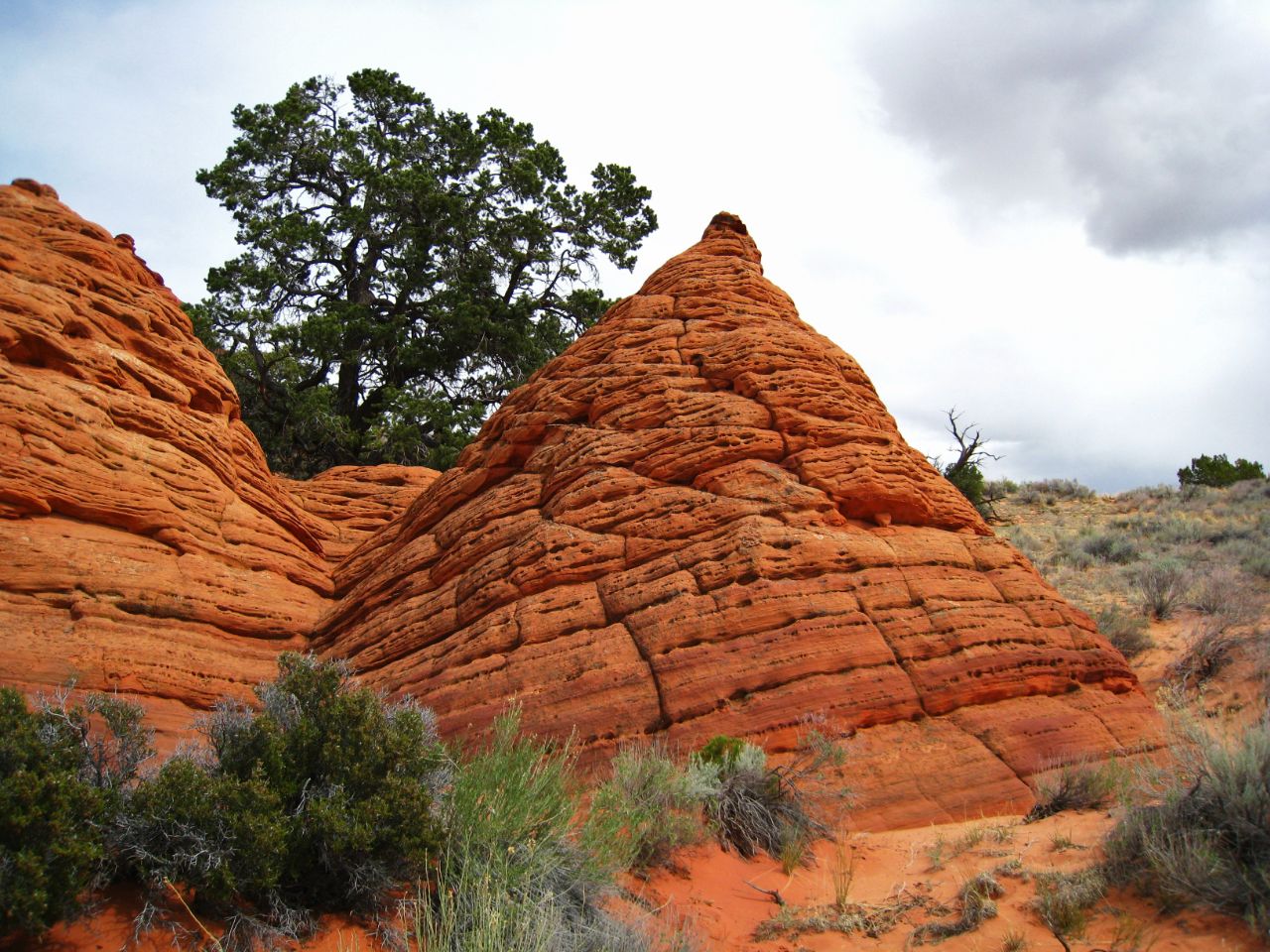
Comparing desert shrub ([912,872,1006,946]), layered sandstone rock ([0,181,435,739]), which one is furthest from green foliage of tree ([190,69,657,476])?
desert shrub ([912,872,1006,946])

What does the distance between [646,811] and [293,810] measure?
2371 millimetres

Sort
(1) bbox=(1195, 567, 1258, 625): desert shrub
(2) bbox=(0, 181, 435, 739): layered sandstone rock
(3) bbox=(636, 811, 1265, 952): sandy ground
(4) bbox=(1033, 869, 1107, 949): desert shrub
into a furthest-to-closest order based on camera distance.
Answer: (1) bbox=(1195, 567, 1258, 625): desert shrub → (2) bbox=(0, 181, 435, 739): layered sandstone rock → (4) bbox=(1033, 869, 1107, 949): desert shrub → (3) bbox=(636, 811, 1265, 952): sandy ground

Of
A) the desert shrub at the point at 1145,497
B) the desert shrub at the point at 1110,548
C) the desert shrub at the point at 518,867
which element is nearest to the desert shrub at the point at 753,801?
the desert shrub at the point at 518,867

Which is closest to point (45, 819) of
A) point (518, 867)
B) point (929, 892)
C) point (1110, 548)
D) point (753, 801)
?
point (518, 867)

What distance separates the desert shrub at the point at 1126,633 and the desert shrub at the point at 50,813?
12.3 m

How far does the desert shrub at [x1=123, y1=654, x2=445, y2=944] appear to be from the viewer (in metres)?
4.45

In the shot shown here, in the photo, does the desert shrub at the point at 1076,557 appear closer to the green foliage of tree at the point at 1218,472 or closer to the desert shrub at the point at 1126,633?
the desert shrub at the point at 1126,633

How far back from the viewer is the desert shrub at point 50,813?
3766mm

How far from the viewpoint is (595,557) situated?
9.71 metres

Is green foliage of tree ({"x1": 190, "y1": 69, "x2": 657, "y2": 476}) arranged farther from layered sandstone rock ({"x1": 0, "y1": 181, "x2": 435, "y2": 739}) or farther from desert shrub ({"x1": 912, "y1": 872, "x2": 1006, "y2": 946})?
desert shrub ({"x1": 912, "y1": 872, "x2": 1006, "y2": 946})

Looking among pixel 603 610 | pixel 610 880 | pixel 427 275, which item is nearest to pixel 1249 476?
pixel 427 275

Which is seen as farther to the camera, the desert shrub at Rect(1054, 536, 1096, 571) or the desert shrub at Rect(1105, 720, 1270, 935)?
the desert shrub at Rect(1054, 536, 1096, 571)

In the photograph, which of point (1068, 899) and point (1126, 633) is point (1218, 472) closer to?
point (1126, 633)

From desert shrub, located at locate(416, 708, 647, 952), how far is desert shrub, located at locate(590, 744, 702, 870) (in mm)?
67
